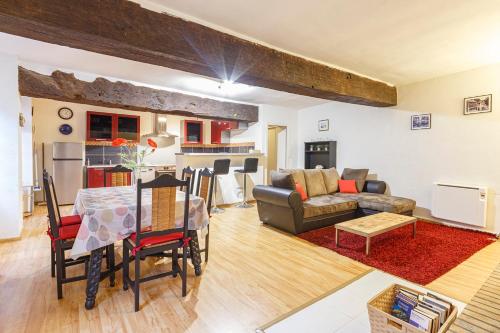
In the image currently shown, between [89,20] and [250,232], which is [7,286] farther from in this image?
[250,232]

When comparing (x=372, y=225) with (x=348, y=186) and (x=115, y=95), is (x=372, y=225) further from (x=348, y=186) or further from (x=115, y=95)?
(x=115, y=95)

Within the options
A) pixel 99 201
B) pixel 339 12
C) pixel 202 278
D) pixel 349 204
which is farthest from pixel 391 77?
pixel 99 201

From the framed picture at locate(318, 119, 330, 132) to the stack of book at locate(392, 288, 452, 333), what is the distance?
505 centimetres

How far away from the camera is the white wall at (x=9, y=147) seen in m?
3.26

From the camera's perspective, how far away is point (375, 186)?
4.79 meters

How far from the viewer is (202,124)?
8.20m

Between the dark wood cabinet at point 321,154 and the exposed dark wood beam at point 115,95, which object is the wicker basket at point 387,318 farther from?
the dark wood cabinet at point 321,154

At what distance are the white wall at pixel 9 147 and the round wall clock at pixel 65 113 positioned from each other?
3.06m

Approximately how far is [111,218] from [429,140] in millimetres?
5016

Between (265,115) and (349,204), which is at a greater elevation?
(265,115)

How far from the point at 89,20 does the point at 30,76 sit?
2.54 m

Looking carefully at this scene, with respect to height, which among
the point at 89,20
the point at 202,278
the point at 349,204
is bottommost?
the point at 202,278

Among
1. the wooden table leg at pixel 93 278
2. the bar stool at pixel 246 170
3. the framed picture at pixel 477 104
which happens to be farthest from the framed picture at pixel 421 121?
the wooden table leg at pixel 93 278

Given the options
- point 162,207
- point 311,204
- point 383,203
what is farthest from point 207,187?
point 383,203
